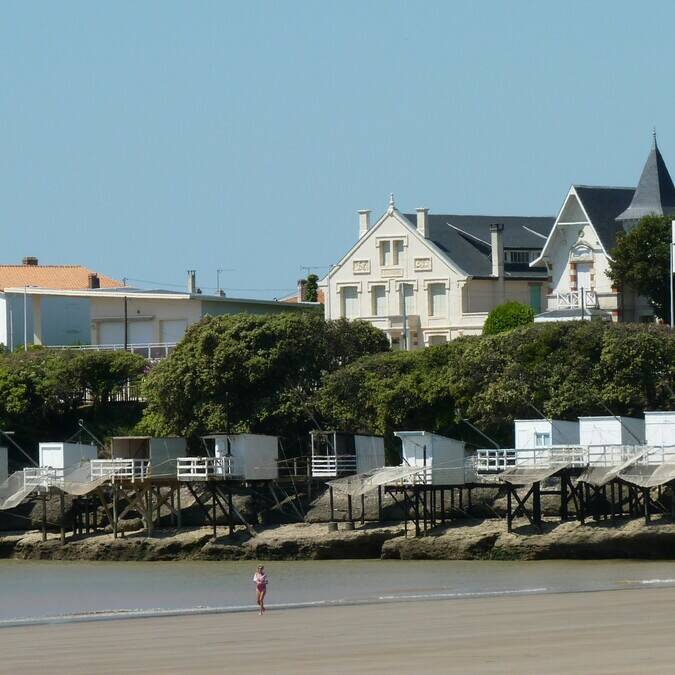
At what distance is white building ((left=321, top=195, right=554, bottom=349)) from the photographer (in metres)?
76.9

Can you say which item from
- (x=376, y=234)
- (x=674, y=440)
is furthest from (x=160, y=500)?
(x=376, y=234)

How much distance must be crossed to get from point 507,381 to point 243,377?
32.5ft

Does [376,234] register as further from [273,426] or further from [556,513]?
[556,513]

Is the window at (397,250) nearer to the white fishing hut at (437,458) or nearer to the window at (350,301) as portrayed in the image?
the window at (350,301)

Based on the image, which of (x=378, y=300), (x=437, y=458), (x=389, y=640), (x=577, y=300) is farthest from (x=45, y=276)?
(x=389, y=640)

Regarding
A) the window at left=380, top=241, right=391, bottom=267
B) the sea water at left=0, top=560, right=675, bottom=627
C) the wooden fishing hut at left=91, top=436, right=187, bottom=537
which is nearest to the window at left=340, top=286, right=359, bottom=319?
the window at left=380, top=241, right=391, bottom=267

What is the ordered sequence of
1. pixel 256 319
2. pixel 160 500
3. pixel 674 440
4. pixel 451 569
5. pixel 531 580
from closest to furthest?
pixel 531 580, pixel 451 569, pixel 674 440, pixel 160 500, pixel 256 319

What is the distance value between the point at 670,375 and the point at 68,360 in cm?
2546

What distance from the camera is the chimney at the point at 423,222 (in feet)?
258

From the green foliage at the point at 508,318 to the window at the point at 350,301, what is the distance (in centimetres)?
1049

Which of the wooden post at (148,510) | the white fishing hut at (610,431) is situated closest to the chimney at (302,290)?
the wooden post at (148,510)

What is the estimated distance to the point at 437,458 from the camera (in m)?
52.7

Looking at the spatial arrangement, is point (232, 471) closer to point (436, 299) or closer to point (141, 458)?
point (141, 458)

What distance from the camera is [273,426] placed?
60938mm
